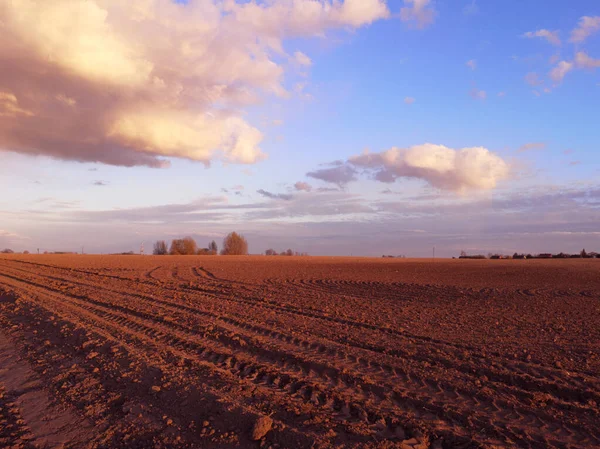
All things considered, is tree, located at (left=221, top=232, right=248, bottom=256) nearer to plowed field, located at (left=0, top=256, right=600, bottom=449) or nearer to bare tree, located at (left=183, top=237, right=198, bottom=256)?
bare tree, located at (left=183, top=237, right=198, bottom=256)

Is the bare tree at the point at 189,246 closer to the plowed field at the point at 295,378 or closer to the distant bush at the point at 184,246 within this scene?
the distant bush at the point at 184,246

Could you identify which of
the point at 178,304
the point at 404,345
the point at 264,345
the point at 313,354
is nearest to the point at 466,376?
the point at 404,345

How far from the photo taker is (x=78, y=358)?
314 inches

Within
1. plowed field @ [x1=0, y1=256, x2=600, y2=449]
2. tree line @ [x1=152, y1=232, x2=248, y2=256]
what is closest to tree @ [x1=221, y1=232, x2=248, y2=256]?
tree line @ [x1=152, y1=232, x2=248, y2=256]

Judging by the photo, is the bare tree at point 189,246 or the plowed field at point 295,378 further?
the bare tree at point 189,246

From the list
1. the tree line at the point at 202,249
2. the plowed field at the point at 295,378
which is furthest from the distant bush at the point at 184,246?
the plowed field at the point at 295,378

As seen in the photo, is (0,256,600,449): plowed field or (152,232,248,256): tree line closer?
(0,256,600,449): plowed field

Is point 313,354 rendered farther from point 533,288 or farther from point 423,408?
point 533,288

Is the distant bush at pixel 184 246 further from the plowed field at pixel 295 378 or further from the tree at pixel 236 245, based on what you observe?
the plowed field at pixel 295 378

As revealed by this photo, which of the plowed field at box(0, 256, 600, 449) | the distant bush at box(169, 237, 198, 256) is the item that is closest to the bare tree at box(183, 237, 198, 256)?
the distant bush at box(169, 237, 198, 256)

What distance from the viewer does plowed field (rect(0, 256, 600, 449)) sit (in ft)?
16.2

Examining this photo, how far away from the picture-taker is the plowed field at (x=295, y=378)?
4.93 metres

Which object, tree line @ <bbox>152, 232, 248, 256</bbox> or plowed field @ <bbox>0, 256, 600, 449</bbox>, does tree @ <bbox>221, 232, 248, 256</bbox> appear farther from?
plowed field @ <bbox>0, 256, 600, 449</bbox>

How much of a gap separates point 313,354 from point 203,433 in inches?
132
